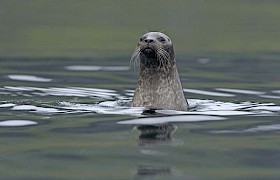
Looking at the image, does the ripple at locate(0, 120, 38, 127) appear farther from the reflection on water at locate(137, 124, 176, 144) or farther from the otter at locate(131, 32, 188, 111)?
the otter at locate(131, 32, 188, 111)

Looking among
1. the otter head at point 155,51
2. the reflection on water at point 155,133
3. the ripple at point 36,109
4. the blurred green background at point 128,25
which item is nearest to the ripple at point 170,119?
the reflection on water at point 155,133

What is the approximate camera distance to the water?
1052cm

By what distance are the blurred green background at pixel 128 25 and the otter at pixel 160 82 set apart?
8.52 meters

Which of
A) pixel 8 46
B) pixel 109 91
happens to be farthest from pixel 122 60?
pixel 109 91

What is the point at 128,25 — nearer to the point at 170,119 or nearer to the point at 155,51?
the point at 155,51

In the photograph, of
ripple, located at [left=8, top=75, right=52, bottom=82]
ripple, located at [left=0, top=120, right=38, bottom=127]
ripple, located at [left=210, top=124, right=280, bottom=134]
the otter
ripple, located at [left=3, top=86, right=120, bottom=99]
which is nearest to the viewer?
ripple, located at [left=210, top=124, right=280, bottom=134]

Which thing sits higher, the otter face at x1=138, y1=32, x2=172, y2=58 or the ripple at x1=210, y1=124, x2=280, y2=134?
the otter face at x1=138, y1=32, x2=172, y2=58

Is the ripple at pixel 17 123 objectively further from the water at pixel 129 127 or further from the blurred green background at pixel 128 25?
→ the blurred green background at pixel 128 25

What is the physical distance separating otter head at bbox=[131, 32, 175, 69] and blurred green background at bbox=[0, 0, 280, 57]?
8.53m

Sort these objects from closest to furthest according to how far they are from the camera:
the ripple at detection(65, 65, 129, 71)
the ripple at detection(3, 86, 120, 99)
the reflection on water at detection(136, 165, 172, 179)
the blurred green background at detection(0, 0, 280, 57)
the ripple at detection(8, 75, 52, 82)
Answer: the reflection on water at detection(136, 165, 172, 179) < the ripple at detection(3, 86, 120, 99) < the ripple at detection(8, 75, 52, 82) < the ripple at detection(65, 65, 129, 71) < the blurred green background at detection(0, 0, 280, 57)

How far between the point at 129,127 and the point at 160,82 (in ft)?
6.77

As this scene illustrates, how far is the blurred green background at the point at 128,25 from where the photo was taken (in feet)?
83.4

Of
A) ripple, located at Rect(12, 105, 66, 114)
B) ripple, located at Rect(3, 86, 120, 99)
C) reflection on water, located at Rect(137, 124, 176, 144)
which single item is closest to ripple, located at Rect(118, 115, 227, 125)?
reflection on water, located at Rect(137, 124, 176, 144)

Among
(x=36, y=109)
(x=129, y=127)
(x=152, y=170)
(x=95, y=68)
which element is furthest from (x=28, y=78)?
(x=152, y=170)
